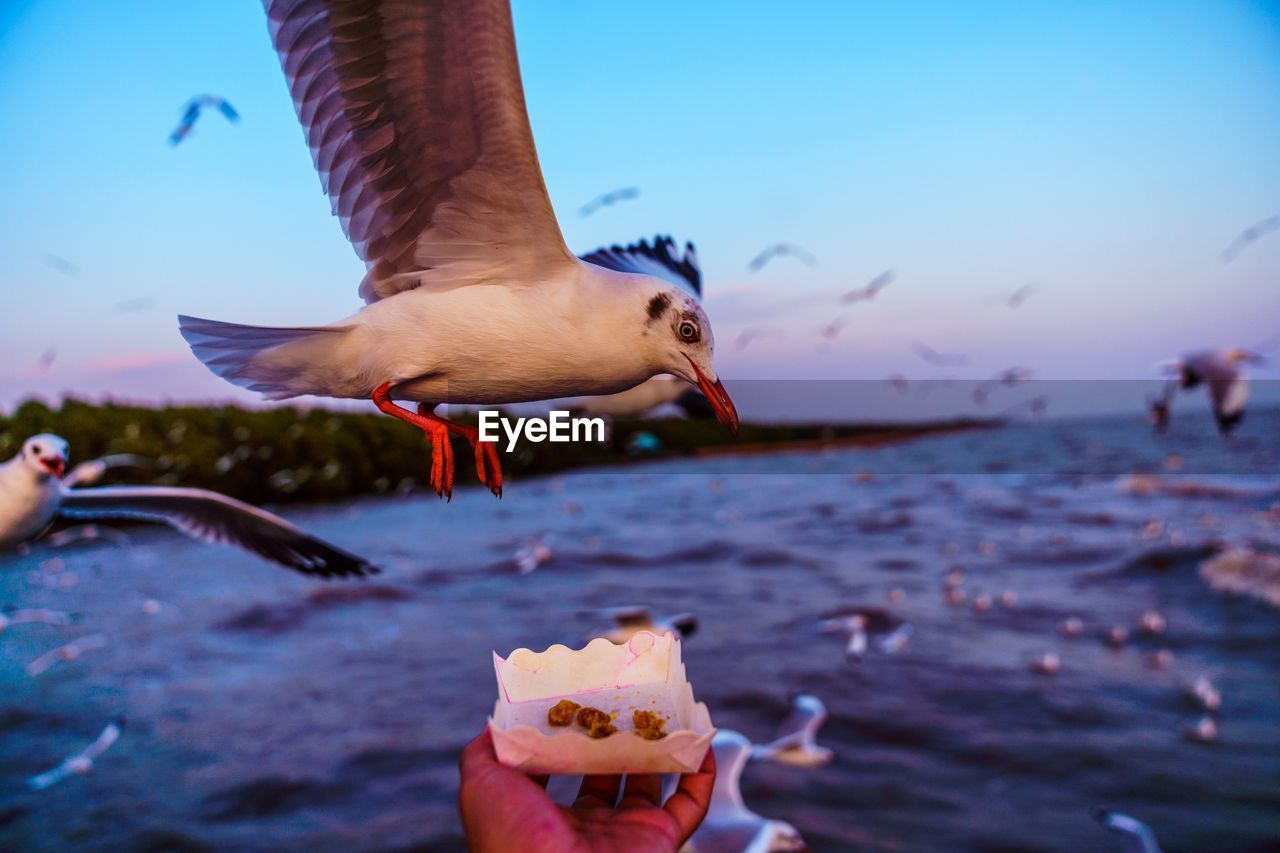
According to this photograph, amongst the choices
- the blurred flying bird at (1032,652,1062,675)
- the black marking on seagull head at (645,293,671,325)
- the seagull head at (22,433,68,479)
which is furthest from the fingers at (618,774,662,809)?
the blurred flying bird at (1032,652,1062,675)

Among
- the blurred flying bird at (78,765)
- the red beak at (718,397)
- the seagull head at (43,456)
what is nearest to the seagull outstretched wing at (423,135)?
the red beak at (718,397)

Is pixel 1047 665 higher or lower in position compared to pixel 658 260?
lower

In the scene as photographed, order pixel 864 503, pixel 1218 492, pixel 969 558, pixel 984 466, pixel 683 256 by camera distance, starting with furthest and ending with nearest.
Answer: pixel 984 466
pixel 864 503
pixel 1218 492
pixel 969 558
pixel 683 256

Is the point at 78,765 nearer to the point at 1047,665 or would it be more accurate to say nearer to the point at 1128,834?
the point at 1128,834

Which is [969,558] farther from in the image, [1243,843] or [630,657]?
[630,657]

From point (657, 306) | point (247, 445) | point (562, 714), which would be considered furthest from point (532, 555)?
point (657, 306)

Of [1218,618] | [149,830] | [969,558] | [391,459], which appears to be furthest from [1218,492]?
[149,830]
